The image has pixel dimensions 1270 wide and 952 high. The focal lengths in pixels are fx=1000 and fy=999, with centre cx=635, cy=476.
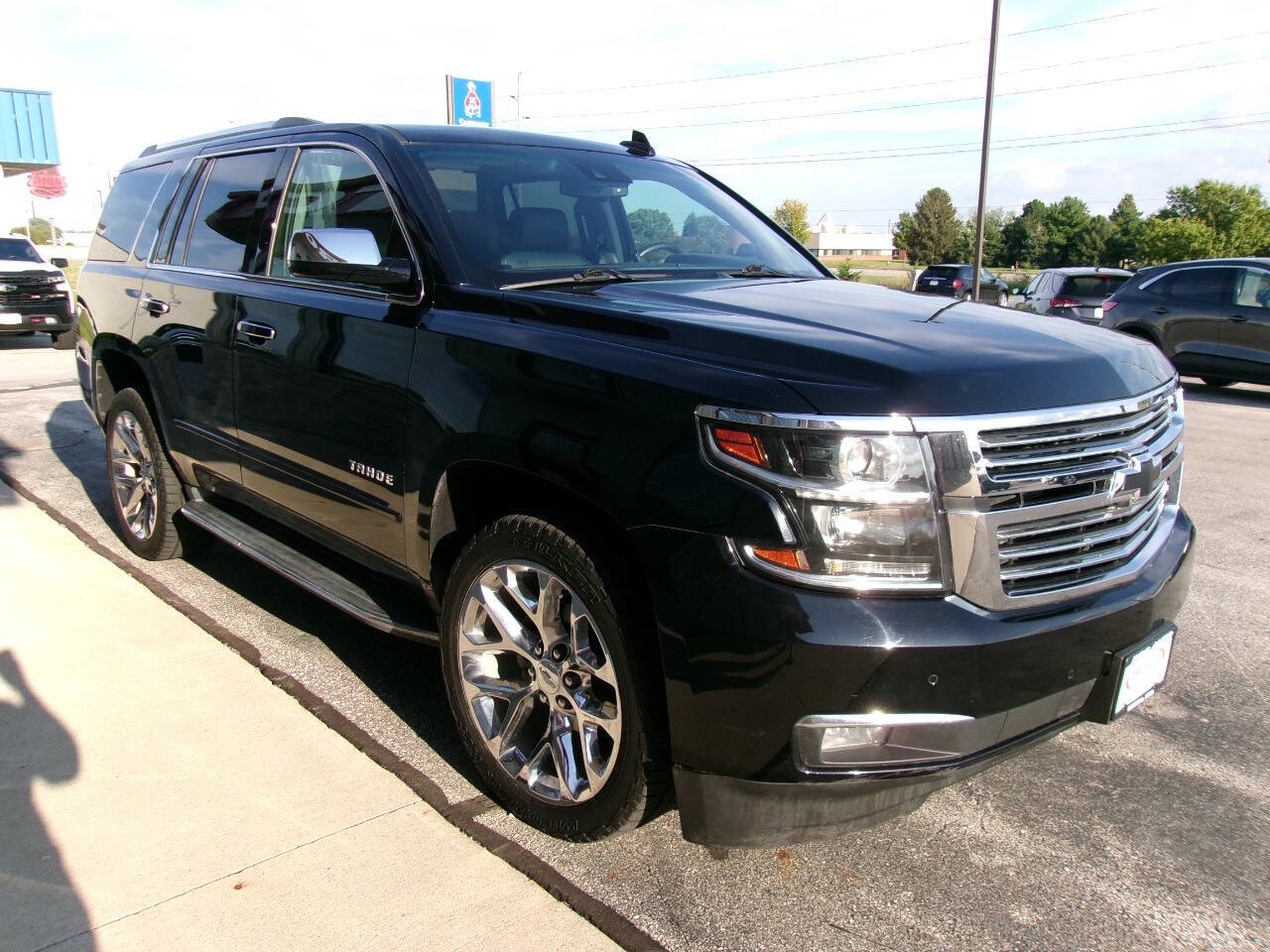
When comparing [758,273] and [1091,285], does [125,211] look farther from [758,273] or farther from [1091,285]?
[1091,285]

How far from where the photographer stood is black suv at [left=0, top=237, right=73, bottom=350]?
51.2ft

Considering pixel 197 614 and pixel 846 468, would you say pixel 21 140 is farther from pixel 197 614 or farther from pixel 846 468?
pixel 846 468

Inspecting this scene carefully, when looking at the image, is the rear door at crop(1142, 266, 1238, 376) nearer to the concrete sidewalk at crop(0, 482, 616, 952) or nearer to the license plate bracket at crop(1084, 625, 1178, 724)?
the license plate bracket at crop(1084, 625, 1178, 724)

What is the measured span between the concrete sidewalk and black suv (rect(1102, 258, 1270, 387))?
1146 cm

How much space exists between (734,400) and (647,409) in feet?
0.77

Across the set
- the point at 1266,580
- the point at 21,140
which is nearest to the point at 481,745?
the point at 1266,580

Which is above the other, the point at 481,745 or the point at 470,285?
the point at 470,285

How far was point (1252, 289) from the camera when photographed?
12.1 m

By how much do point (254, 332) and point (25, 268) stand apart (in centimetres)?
1489

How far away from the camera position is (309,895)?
250cm

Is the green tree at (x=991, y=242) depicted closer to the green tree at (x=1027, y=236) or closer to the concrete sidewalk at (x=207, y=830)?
the green tree at (x=1027, y=236)

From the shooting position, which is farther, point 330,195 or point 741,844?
point 330,195

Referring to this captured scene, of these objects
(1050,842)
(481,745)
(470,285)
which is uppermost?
(470,285)

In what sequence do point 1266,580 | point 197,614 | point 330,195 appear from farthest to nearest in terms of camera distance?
1. point 1266,580
2. point 197,614
3. point 330,195
